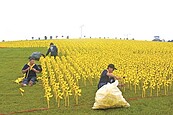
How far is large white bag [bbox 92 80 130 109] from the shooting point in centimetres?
952

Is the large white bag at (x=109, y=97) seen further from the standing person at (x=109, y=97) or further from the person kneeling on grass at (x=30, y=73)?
the person kneeling on grass at (x=30, y=73)

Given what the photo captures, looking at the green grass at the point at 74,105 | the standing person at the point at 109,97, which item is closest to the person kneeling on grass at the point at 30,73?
the green grass at the point at 74,105

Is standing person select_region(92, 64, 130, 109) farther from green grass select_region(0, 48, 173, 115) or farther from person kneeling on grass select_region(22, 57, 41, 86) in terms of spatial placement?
person kneeling on grass select_region(22, 57, 41, 86)

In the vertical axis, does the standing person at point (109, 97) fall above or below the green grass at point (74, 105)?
above

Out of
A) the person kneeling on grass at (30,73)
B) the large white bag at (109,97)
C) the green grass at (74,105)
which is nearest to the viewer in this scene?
the large white bag at (109,97)

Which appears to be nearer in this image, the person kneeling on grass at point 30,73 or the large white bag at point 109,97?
the large white bag at point 109,97

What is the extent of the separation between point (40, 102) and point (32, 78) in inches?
127

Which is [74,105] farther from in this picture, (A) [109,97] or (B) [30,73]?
(B) [30,73]

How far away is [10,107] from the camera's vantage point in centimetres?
1052

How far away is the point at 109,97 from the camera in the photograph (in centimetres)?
955

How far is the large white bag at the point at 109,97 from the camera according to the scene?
31.2 feet

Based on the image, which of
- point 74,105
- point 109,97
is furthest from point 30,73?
point 109,97

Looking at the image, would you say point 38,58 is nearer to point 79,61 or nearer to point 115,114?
point 79,61

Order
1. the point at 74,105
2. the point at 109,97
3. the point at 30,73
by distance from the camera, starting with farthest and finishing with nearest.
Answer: the point at 30,73 < the point at 74,105 < the point at 109,97
